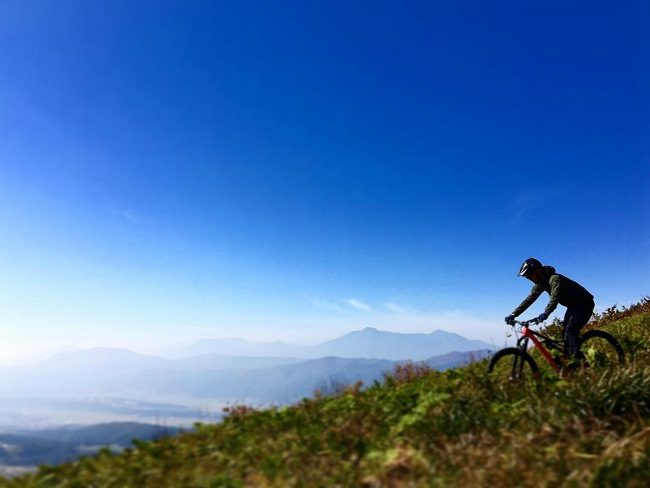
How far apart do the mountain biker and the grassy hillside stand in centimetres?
162

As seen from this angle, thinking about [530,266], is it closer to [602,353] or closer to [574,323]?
[574,323]

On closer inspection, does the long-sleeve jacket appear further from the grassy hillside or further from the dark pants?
the grassy hillside

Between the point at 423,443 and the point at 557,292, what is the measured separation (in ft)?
19.4

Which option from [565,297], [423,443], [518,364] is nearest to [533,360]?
[518,364]

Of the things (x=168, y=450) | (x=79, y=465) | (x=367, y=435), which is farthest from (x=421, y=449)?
(x=79, y=465)

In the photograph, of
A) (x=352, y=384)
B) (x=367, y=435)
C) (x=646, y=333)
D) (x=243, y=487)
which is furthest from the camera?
(x=646, y=333)

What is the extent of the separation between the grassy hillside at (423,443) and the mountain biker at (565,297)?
5.32ft

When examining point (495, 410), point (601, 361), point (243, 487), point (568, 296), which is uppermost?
point (568, 296)

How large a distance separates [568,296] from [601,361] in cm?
162

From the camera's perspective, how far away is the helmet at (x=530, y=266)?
10.9 m

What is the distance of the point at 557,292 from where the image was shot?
10.7 m

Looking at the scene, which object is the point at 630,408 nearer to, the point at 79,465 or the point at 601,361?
the point at 601,361

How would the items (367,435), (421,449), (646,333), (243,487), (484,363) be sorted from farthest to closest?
(646,333) < (484,363) < (367,435) < (421,449) < (243,487)

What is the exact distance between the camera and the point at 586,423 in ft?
23.9
